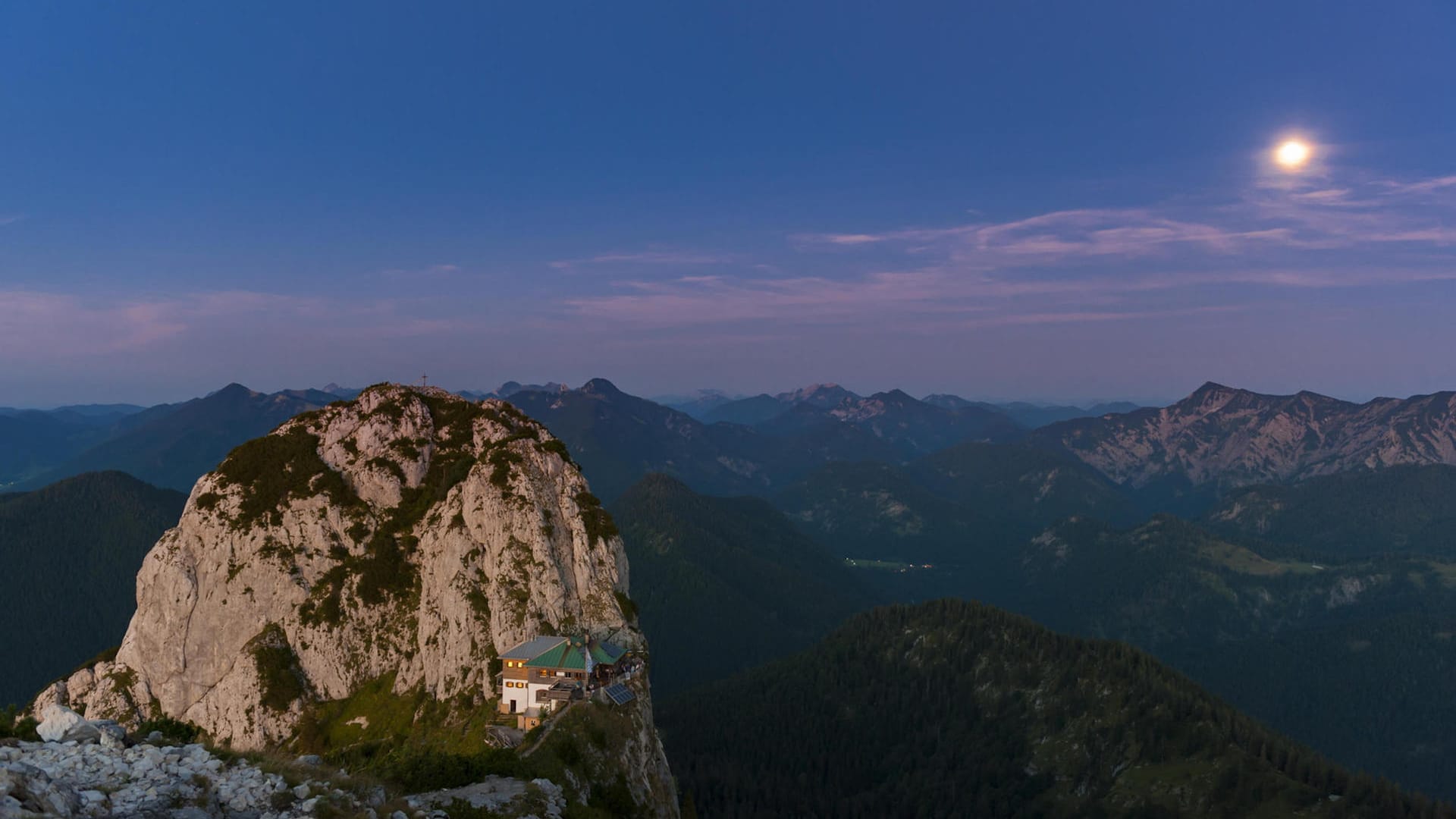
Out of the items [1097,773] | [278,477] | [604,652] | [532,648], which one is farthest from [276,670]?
[1097,773]

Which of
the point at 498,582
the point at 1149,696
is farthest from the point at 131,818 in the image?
the point at 1149,696

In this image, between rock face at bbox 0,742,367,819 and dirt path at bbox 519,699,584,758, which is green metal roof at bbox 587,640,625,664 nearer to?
dirt path at bbox 519,699,584,758

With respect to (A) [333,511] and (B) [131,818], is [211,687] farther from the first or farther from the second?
(B) [131,818]

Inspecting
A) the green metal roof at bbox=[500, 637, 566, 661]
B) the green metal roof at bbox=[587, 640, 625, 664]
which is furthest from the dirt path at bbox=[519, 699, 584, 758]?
the green metal roof at bbox=[500, 637, 566, 661]

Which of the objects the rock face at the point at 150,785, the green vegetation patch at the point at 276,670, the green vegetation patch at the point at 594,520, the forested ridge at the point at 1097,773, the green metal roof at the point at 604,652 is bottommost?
the forested ridge at the point at 1097,773

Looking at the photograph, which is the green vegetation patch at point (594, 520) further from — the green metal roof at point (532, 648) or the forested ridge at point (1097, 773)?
the forested ridge at point (1097, 773)

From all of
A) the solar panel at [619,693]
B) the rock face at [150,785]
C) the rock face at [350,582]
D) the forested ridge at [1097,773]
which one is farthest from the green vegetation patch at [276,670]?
the forested ridge at [1097,773]

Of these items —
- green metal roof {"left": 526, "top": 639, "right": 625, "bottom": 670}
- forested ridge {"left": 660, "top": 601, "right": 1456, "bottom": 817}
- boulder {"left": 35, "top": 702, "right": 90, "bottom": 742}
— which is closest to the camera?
boulder {"left": 35, "top": 702, "right": 90, "bottom": 742}

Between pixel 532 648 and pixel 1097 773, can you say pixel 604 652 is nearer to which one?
pixel 532 648
